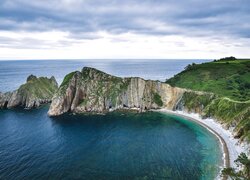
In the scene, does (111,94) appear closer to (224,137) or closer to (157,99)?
(157,99)

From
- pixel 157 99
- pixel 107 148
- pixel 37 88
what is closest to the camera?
pixel 107 148

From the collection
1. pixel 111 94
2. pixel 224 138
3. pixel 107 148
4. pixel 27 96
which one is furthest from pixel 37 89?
pixel 224 138

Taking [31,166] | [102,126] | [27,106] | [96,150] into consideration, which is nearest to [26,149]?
[31,166]

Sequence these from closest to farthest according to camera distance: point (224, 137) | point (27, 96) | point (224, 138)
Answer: point (224, 138) → point (224, 137) → point (27, 96)

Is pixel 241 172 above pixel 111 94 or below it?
below

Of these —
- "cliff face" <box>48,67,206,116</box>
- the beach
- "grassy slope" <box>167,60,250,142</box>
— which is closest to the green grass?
"grassy slope" <box>167,60,250,142</box>

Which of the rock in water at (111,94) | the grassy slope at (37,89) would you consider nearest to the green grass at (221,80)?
the rock in water at (111,94)

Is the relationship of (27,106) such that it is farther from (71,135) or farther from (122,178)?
(122,178)
